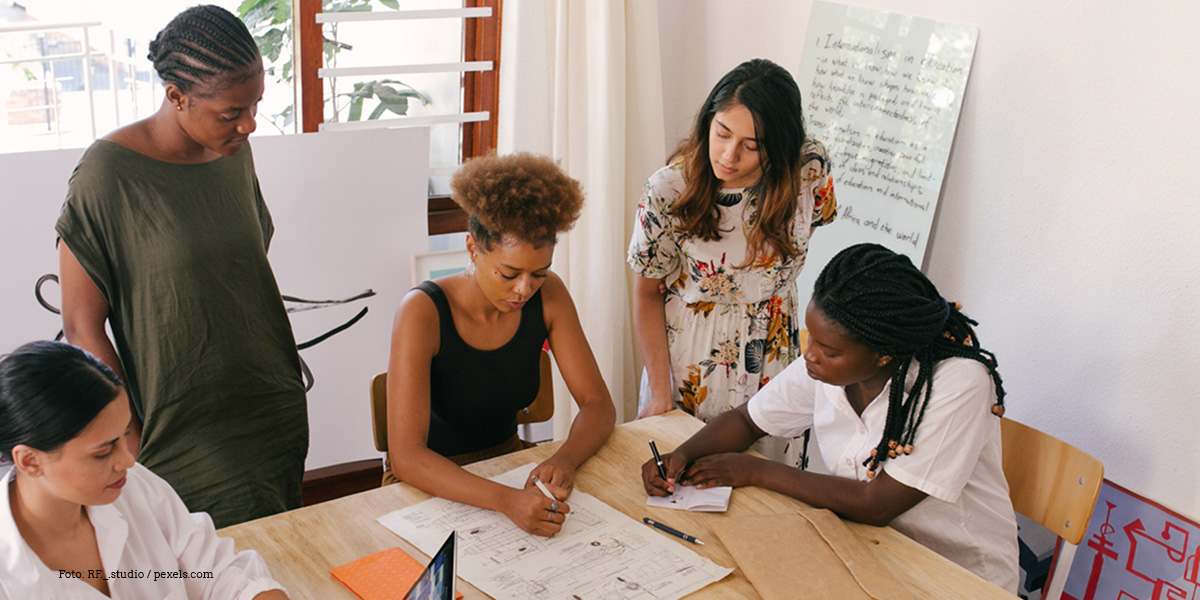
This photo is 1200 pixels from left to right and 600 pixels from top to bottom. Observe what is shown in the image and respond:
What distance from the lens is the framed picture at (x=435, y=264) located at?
8.96ft

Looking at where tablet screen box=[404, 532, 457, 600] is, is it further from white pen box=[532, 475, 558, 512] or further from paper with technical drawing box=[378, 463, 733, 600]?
white pen box=[532, 475, 558, 512]

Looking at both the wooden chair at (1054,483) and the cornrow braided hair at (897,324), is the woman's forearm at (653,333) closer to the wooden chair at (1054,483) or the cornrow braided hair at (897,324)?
the cornrow braided hair at (897,324)

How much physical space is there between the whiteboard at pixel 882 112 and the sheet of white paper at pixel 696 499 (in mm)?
1155

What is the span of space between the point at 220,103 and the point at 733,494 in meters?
1.12

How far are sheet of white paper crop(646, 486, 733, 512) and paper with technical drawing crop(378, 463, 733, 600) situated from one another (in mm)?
86

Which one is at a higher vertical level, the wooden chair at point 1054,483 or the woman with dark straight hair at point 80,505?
the woman with dark straight hair at point 80,505

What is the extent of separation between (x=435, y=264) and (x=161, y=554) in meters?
1.59

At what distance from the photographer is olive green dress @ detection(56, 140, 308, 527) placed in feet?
5.08

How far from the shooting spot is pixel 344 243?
260 cm

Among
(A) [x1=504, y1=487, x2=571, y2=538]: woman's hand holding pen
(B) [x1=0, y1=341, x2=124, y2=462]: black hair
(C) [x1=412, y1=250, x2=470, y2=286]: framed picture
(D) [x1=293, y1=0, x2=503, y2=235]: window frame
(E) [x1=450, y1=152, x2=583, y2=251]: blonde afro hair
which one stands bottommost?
(A) [x1=504, y1=487, x2=571, y2=538]: woman's hand holding pen

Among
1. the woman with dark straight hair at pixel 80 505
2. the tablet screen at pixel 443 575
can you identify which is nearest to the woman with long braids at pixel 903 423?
the tablet screen at pixel 443 575

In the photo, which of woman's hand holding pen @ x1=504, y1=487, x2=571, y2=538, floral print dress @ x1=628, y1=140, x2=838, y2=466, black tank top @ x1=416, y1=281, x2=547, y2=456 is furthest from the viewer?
floral print dress @ x1=628, y1=140, x2=838, y2=466

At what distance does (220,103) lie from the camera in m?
1.53

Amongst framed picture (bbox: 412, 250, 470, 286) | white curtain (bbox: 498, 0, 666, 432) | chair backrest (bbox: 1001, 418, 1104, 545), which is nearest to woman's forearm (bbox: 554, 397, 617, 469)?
Result: chair backrest (bbox: 1001, 418, 1104, 545)
